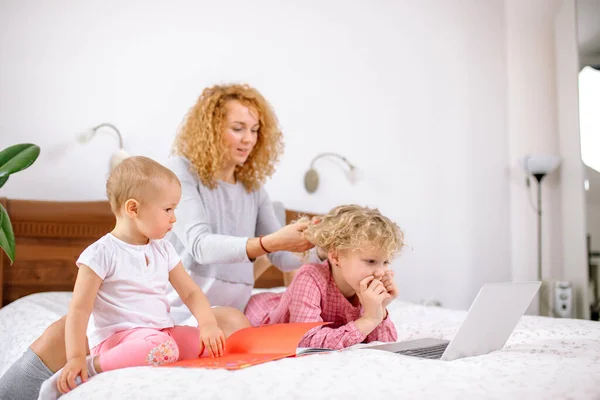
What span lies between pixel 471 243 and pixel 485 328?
8.59 feet

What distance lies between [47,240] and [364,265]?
1556mm

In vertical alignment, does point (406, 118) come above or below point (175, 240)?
above

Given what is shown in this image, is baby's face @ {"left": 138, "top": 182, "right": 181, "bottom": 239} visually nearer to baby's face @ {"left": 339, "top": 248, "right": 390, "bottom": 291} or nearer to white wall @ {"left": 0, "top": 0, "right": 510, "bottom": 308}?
baby's face @ {"left": 339, "top": 248, "right": 390, "bottom": 291}

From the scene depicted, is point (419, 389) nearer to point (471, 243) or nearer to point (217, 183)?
point (217, 183)

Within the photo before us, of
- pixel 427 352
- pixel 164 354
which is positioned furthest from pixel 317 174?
pixel 164 354

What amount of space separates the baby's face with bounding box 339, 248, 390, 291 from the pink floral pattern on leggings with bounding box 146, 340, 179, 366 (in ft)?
1.63

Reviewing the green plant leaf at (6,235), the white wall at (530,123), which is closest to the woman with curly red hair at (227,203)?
the green plant leaf at (6,235)

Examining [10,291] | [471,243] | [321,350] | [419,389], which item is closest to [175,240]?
[321,350]

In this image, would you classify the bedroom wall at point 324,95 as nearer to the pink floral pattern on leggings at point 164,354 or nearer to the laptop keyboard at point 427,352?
the pink floral pattern on leggings at point 164,354

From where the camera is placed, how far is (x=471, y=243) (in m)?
3.84

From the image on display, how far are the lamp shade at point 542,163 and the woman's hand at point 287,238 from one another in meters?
2.47

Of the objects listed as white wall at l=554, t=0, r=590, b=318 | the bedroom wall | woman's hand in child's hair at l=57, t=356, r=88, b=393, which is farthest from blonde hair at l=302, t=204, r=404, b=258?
white wall at l=554, t=0, r=590, b=318

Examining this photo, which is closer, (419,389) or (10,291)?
(419,389)

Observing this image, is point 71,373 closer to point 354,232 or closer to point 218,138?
point 354,232
